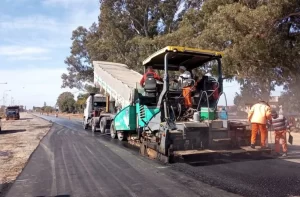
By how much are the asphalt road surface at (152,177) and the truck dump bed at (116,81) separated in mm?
3598

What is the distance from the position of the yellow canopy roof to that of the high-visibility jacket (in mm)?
1871

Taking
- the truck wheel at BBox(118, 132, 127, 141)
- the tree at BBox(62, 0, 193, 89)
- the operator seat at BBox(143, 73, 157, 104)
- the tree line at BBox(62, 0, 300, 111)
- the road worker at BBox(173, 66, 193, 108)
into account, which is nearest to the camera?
the road worker at BBox(173, 66, 193, 108)

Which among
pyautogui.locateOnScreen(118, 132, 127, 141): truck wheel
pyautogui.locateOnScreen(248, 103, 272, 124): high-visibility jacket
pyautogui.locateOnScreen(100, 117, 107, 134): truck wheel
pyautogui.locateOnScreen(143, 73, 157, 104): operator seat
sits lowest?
pyautogui.locateOnScreen(118, 132, 127, 141): truck wheel

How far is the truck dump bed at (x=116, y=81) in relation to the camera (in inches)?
519

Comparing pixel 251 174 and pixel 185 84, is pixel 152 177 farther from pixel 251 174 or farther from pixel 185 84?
pixel 185 84

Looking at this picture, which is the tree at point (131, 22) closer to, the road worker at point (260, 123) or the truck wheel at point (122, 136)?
the truck wheel at point (122, 136)

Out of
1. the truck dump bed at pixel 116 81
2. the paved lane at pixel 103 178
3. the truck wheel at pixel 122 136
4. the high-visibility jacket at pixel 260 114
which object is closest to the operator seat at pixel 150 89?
the truck dump bed at pixel 116 81

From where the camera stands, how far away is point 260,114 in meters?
9.16

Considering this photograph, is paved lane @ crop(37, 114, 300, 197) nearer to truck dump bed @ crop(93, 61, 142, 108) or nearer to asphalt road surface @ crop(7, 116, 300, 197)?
asphalt road surface @ crop(7, 116, 300, 197)

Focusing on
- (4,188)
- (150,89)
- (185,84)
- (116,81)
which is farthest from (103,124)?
(4,188)

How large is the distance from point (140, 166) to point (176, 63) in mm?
3811

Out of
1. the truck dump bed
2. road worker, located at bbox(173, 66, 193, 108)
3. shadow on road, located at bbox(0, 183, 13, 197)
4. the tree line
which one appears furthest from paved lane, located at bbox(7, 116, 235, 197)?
the tree line

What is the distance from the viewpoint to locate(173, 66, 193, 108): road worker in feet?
31.3

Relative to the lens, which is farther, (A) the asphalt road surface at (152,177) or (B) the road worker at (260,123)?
(B) the road worker at (260,123)
